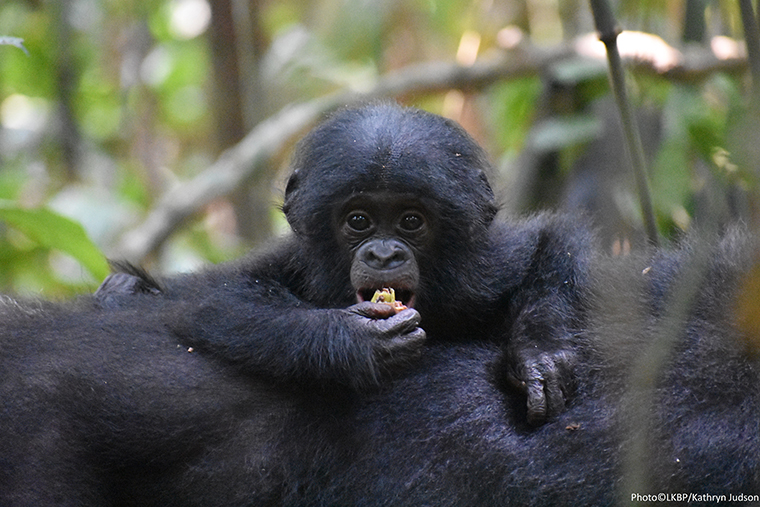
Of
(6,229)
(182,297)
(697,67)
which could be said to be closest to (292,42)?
(6,229)

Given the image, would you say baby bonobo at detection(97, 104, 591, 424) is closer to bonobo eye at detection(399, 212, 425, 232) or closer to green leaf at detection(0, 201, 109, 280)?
bonobo eye at detection(399, 212, 425, 232)

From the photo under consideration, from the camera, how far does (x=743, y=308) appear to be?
208 cm

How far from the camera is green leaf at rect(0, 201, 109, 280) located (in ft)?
9.76

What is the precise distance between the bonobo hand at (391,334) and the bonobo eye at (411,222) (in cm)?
42

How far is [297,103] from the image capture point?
247 inches

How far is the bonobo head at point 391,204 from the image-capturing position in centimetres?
277

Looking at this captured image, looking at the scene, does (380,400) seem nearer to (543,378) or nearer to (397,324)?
(397,324)

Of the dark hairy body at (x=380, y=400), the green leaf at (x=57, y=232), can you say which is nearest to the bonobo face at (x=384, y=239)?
the dark hairy body at (x=380, y=400)

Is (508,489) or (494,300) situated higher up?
(494,300)

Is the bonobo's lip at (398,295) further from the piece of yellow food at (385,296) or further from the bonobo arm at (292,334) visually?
the bonobo arm at (292,334)

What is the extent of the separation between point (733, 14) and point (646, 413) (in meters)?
3.47

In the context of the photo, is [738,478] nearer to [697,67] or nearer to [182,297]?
[182,297]

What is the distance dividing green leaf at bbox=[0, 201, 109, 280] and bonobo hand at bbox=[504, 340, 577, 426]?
1.68 metres

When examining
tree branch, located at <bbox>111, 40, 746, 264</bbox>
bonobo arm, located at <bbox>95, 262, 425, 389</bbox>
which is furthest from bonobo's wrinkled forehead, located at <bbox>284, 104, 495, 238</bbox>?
tree branch, located at <bbox>111, 40, 746, 264</bbox>
